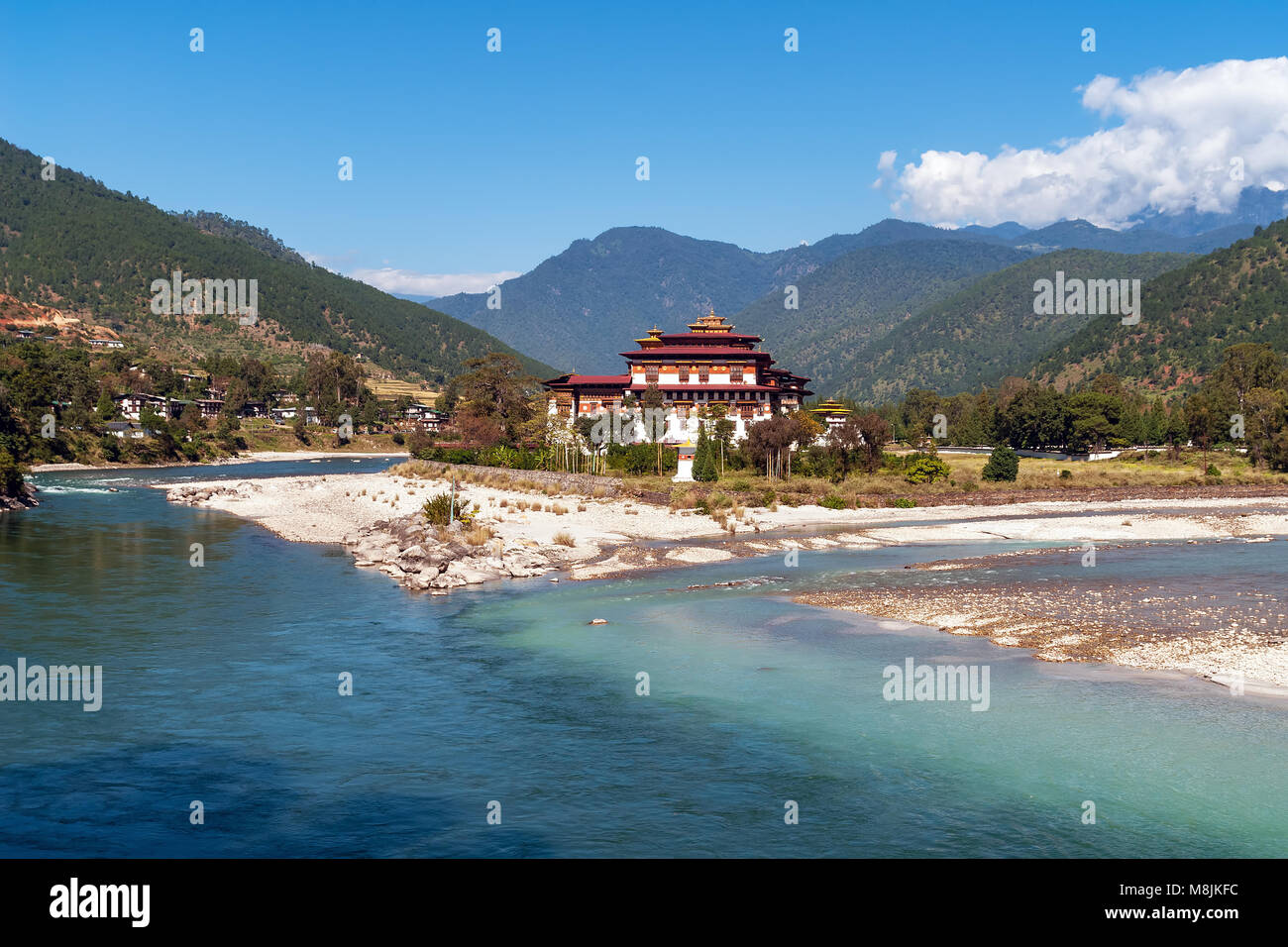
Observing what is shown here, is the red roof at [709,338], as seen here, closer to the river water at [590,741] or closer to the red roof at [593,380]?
the red roof at [593,380]

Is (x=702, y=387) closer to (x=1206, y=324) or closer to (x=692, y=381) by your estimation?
(x=692, y=381)

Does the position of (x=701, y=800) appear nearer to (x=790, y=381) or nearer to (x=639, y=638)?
(x=639, y=638)

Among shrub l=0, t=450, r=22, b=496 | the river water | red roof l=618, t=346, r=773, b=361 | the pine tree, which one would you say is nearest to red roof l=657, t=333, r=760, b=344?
red roof l=618, t=346, r=773, b=361

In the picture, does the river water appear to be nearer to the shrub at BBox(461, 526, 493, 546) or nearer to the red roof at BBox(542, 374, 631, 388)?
the shrub at BBox(461, 526, 493, 546)

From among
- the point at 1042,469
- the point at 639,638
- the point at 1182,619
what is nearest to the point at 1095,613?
the point at 1182,619

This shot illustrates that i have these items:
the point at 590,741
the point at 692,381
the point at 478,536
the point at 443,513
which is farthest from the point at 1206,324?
the point at 590,741

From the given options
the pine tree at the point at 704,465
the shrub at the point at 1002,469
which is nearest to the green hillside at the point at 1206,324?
the shrub at the point at 1002,469
